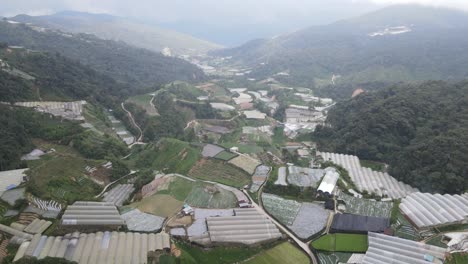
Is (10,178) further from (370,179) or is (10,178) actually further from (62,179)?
(370,179)

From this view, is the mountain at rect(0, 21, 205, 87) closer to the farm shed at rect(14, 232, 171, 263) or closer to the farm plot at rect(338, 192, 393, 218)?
the farm plot at rect(338, 192, 393, 218)

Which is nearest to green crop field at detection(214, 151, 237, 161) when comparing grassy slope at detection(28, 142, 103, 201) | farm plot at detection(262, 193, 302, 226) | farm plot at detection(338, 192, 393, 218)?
farm plot at detection(262, 193, 302, 226)

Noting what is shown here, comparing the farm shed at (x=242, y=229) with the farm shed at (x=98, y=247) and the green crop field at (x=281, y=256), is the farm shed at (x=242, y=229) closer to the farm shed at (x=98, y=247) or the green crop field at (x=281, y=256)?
the green crop field at (x=281, y=256)

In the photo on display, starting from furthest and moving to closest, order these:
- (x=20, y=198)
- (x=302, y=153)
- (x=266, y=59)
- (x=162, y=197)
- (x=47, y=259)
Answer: (x=266, y=59) < (x=302, y=153) < (x=162, y=197) < (x=20, y=198) < (x=47, y=259)

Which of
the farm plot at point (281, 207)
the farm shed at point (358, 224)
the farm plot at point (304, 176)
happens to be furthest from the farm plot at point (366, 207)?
the farm plot at point (281, 207)

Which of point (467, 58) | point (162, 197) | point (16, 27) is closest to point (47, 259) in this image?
point (162, 197)

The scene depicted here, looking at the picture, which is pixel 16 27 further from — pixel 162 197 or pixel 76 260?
pixel 76 260
